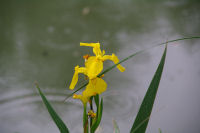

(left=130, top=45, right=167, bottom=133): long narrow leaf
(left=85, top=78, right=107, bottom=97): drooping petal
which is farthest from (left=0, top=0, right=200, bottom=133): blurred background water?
(left=85, top=78, right=107, bottom=97): drooping petal

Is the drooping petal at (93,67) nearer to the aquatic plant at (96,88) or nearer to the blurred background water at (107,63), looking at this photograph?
the aquatic plant at (96,88)

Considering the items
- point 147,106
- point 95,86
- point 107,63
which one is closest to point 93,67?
point 95,86

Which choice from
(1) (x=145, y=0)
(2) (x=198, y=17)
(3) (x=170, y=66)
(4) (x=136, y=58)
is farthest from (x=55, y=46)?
(2) (x=198, y=17)

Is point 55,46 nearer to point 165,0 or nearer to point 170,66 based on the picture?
point 170,66

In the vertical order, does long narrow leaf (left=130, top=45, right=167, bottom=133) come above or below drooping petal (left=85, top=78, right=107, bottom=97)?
below

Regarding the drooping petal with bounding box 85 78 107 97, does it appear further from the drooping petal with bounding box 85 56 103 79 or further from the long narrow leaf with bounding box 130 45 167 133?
the long narrow leaf with bounding box 130 45 167 133
